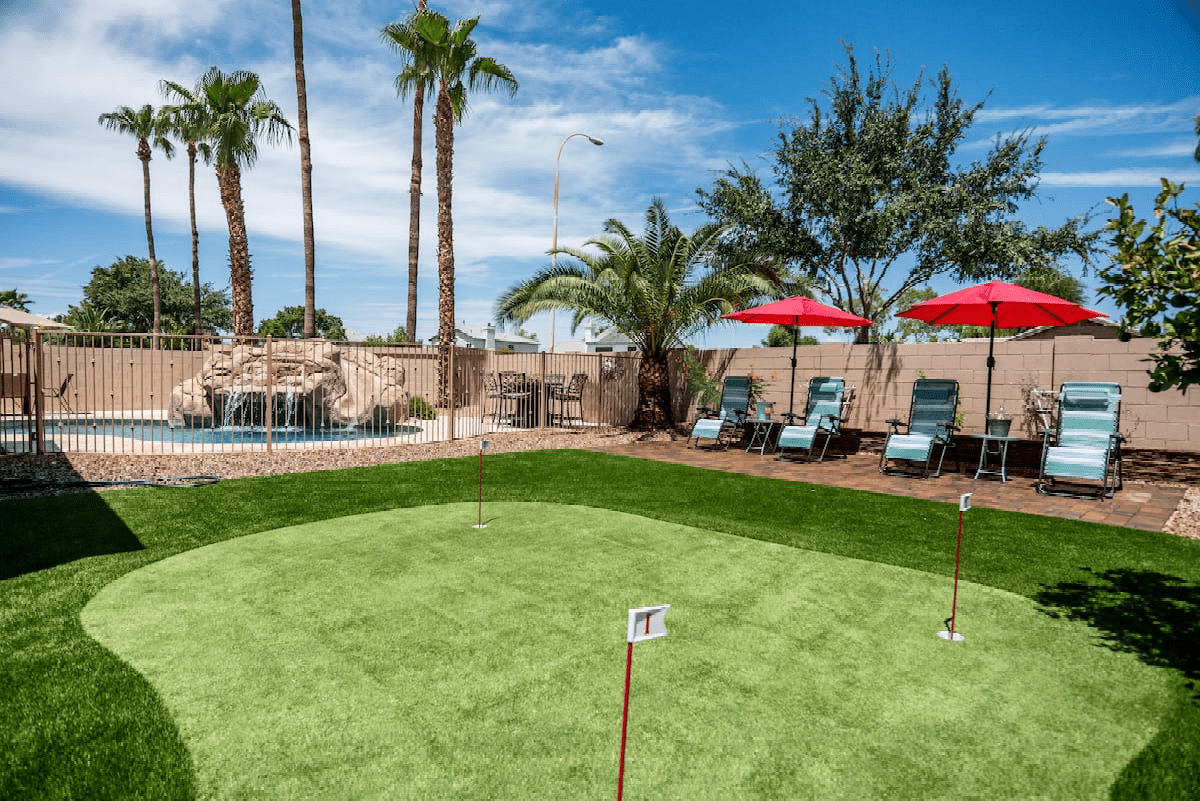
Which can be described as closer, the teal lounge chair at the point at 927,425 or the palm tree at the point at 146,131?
the teal lounge chair at the point at 927,425

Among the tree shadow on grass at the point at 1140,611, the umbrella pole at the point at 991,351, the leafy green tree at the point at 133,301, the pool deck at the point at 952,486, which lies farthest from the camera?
the leafy green tree at the point at 133,301

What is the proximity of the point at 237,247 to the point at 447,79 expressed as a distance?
25.9 feet

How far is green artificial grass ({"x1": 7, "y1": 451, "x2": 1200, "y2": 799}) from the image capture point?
7.87 ft

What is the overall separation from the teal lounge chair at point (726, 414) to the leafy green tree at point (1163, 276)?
30.0 ft

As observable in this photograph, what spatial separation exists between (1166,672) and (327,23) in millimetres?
21768

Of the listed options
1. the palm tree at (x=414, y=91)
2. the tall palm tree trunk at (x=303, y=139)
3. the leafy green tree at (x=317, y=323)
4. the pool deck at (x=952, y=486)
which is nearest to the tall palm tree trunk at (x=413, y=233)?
the palm tree at (x=414, y=91)

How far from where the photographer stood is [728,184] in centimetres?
1888

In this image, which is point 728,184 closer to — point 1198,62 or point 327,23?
point 327,23

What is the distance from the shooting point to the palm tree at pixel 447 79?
1717 cm

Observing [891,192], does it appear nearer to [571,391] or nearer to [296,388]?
[571,391]

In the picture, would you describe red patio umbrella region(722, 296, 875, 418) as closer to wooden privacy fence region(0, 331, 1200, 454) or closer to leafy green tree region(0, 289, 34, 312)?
wooden privacy fence region(0, 331, 1200, 454)

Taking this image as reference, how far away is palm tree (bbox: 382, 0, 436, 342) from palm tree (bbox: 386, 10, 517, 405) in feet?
0.44

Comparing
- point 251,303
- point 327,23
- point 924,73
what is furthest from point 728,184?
point 251,303

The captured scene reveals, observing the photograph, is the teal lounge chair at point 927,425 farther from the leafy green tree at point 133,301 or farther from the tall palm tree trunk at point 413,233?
the leafy green tree at point 133,301
